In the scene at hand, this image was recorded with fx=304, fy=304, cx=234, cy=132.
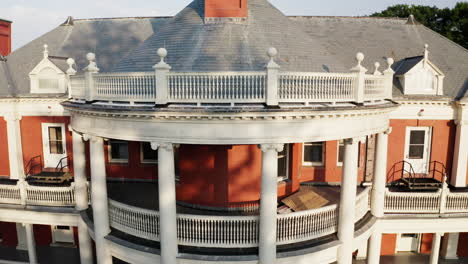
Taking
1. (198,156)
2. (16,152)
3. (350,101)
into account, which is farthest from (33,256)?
(350,101)

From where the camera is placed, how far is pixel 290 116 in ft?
Result: 29.4

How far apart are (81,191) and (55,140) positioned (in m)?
6.21

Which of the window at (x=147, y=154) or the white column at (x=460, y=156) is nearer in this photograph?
the white column at (x=460, y=156)

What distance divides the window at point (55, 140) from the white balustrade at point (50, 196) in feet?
12.1

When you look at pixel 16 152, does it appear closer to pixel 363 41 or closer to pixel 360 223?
pixel 360 223

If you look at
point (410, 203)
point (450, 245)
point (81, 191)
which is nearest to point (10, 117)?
point (81, 191)

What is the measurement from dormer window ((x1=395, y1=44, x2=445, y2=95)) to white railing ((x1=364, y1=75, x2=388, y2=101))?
17.2 feet

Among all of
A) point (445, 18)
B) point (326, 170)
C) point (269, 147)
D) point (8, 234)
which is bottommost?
point (8, 234)

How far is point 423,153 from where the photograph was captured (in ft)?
54.6

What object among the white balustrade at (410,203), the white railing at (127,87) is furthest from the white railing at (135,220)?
the white balustrade at (410,203)

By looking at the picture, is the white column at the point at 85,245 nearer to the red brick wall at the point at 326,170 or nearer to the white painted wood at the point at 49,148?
the white painted wood at the point at 49,148

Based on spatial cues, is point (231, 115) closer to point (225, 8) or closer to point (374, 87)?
point (374, 87)

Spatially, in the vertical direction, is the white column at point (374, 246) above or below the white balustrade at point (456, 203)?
below

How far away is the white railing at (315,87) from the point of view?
30.3ft
